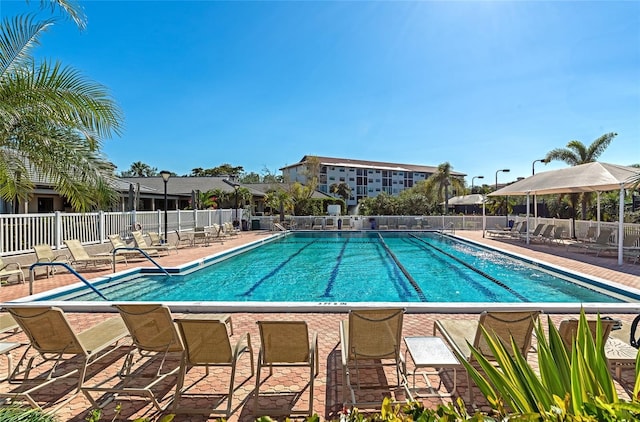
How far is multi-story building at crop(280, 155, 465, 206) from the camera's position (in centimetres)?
6462

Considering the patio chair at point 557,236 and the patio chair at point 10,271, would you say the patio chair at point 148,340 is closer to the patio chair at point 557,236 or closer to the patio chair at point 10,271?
the patio chair at point 10,271

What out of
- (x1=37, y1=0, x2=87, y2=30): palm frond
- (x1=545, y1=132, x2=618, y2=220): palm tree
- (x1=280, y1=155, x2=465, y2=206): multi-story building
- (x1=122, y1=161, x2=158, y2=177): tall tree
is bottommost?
(x1=37, y1=0, x2=87, y2=30): palm frond

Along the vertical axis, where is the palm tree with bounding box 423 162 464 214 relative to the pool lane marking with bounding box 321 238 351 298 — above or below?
above

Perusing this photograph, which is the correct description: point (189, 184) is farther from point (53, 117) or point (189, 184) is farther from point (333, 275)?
point (53, 117)

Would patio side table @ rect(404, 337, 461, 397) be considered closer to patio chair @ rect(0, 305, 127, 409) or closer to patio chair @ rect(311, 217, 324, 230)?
patio chair @ rect(0, 305, 127, 409)

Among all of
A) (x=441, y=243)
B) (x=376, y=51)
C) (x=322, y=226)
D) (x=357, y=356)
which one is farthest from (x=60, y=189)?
(x=322, y=226)

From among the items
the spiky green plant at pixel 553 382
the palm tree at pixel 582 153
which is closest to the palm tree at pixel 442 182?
the palm tree at pixel 582 153

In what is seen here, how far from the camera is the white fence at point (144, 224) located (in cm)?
1034

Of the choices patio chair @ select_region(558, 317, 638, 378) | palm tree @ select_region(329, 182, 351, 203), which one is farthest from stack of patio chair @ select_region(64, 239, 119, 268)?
palm tree @ select_region(329, 182, 351, 203)

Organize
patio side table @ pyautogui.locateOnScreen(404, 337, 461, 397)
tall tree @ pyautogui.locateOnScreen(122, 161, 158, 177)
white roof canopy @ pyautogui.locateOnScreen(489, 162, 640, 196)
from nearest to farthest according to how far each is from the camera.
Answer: patio side table @ pyautogui.locateOnScreen(404, 337, 461, 397) < white roof canopy @ pyautogui.locateOnScreen(489, 162, 640, 196) < tall tree @ pyautogui.locateOnScreen(122, 161, 158, 177)

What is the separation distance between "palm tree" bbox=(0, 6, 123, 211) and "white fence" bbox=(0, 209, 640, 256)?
387cm

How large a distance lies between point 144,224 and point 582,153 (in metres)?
27.9

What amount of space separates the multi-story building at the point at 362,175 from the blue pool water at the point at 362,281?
159ft

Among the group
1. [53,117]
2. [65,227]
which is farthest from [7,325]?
[65,227]
